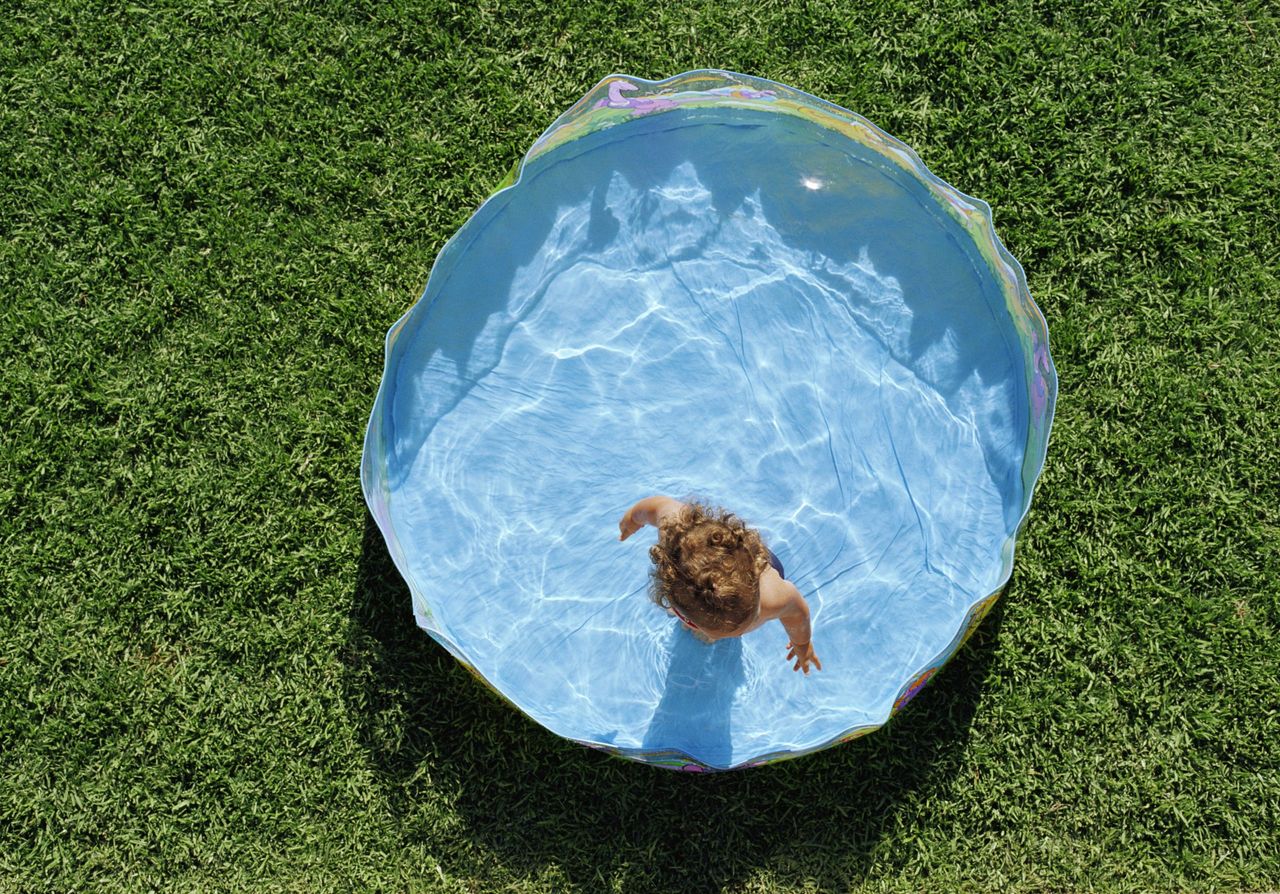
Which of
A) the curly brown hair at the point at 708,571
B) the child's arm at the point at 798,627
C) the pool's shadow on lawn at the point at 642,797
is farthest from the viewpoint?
the pool's shadow on lawn at the point at 642,797

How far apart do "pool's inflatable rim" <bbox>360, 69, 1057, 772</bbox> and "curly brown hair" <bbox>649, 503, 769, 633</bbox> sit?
61 cm

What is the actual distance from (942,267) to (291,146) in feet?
10.7

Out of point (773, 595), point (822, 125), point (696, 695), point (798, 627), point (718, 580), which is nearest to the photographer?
point (718, 580)

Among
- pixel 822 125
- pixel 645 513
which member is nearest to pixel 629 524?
pixel 645 513

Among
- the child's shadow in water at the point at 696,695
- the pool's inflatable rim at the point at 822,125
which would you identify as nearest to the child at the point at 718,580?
the child's shadow in water at the point at 696,695

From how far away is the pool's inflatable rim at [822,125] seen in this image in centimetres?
475

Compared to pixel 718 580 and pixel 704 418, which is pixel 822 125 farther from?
pixel 718 580

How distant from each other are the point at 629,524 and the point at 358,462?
4.36 ft

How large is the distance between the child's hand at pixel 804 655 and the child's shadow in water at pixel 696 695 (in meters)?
0.29

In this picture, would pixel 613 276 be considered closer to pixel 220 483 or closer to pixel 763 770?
pixel 220 483

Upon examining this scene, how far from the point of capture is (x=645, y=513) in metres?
5.17

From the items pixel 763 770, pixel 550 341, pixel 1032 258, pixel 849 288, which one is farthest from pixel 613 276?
pixel 763 770

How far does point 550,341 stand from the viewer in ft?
18.3

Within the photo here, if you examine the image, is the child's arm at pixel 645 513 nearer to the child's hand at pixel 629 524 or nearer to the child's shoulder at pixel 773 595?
the child's hand at pixel 629 524
